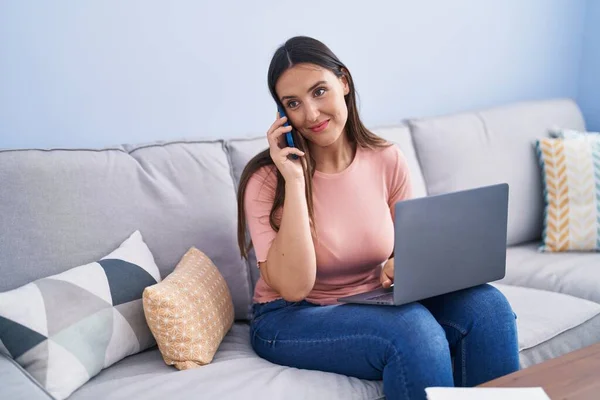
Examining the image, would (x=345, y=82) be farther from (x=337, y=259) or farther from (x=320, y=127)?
(x=337, y=259)

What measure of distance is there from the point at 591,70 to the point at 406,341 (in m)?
2.27

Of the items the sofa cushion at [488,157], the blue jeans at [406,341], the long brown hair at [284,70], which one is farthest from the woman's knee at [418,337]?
the sofa cushion at [488,157]

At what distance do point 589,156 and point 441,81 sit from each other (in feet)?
2.21

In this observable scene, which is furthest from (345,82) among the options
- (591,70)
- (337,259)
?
(591,70)

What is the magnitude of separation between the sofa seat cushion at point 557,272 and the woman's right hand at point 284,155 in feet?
3.00

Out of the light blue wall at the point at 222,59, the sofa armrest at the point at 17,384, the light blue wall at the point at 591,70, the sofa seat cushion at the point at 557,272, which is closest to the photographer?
the sofa armrest at the point at 17,384

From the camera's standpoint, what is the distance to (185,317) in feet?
5.08

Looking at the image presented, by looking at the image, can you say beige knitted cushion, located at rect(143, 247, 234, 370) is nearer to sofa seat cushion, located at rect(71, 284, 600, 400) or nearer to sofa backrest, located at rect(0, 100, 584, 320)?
sofa seat cushion, located at rect(71, 284, 600, 400)

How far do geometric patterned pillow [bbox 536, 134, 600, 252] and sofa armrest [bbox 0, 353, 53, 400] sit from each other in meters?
1.71

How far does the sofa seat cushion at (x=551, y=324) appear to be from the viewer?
173cm

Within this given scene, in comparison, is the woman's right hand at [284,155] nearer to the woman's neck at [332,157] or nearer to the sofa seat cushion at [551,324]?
the woman's neck at [332,157]

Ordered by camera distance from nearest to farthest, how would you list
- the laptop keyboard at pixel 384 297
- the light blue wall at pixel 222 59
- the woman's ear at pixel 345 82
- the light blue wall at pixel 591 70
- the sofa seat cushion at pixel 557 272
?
the laptop keyboard at pixel 384 297, the woman's ear at pixel 345 82, the light blue wall at pixel 222 59, the sofa seat cushion at pixel 557 272, the light blue wall at pixel 591 70

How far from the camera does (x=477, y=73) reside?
2.96 m

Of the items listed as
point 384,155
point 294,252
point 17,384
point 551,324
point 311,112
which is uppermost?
point 311,112
